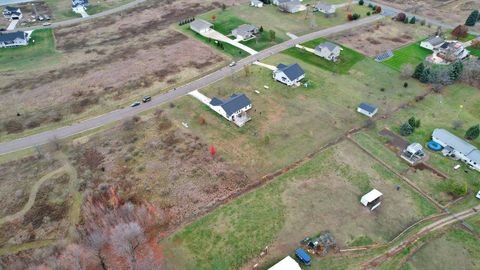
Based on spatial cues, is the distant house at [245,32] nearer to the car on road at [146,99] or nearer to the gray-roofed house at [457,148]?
the car on road at [146,99]

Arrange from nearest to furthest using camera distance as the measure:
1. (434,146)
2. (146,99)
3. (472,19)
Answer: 1. (434,146)
2. (146,99)
3. (472,19)

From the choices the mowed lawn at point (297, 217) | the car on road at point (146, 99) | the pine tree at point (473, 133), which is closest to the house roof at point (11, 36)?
the car on road at point (146, 99)

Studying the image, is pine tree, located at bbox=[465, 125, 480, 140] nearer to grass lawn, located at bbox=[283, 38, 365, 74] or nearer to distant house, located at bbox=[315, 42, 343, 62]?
grass lawn, located at bbox=[283, 38, 365, 74]

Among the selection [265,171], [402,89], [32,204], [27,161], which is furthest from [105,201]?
[402,89]

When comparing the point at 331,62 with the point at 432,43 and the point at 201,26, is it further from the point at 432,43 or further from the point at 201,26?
the point at 201,26

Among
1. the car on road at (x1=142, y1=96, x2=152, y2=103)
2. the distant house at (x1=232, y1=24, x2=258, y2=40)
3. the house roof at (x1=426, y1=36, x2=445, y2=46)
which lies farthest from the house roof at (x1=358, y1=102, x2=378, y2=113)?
the car on road at (x1=142, y1=96, x2=152, y2=103)

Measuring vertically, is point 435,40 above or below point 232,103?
above

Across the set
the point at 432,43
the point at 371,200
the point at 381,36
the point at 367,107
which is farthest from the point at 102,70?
the point at 432,43
